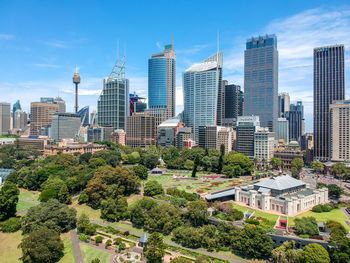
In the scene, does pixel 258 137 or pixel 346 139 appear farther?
pixel 258 137

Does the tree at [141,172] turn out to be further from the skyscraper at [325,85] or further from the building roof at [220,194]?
the skyscraper at [325,85]

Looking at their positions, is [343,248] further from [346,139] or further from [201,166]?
[346,139]

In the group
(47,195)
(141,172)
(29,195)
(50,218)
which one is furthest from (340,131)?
(29,195)

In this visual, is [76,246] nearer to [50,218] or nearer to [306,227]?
[50,218]

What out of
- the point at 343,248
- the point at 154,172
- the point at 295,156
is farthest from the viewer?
the point at 295,156

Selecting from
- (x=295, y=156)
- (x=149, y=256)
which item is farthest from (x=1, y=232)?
(x=295, y=156)

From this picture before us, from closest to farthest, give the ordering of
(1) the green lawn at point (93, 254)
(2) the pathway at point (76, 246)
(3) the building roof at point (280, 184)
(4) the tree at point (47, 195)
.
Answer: (1) the green lawn at point (93, 254)
(2) the pathway at point (76, 246)
(4) the tree at point (47, 195)
(3) the building roof at point (280, 184)

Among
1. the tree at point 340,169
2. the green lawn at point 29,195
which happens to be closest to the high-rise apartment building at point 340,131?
the tree at point 340,169
